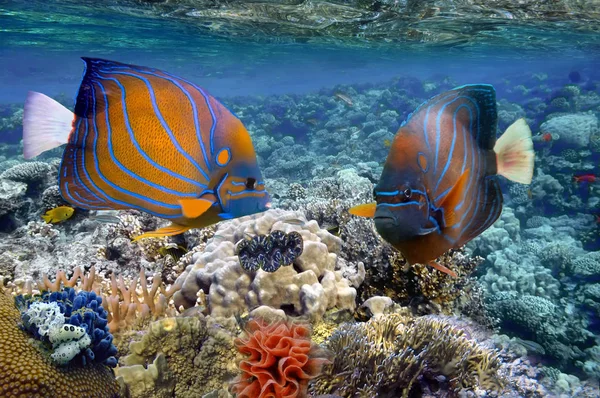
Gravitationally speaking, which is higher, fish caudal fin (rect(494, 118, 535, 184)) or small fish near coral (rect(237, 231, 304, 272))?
fish caudal fin (rect(494, 118, 535, 184))

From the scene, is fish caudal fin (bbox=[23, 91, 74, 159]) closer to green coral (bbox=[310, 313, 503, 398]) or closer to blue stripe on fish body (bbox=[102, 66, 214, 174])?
blue stripe on fish body (bbox=[102, 66, 214, 174])

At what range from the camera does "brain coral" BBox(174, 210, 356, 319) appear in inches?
157

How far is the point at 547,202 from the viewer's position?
573 inches

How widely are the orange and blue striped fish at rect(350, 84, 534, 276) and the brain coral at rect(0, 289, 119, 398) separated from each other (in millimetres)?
1986

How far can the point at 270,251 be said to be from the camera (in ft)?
13.8

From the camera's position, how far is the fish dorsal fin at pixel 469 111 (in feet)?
4.84

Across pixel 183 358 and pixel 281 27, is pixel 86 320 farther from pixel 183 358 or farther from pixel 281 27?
pixel 281 27

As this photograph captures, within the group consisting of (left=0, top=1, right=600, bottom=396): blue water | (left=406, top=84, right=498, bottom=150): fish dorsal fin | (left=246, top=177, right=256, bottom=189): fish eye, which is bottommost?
(left=0, top=1, right=600, bottom=396): blue water

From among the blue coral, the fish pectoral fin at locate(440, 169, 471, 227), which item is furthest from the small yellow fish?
the fish pectoral fin at locate(440, 169, 471, 227)

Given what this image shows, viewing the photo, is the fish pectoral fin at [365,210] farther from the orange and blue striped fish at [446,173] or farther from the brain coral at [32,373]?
the brain coral at [32,373]

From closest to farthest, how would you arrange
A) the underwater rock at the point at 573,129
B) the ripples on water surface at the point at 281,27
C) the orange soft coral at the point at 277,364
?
the orange soft coral at the point at 277,364 → the underwater rock at the point at 573,129 → the ripples on water surface at the point at 281,27

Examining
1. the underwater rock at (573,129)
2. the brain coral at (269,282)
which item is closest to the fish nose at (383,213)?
the brain coral at (269,282)

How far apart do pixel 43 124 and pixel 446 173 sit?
60.3 inches

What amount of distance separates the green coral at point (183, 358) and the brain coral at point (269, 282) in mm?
909
